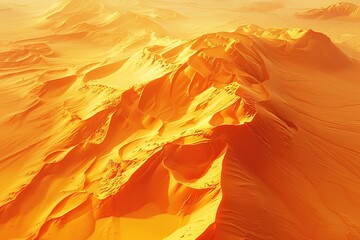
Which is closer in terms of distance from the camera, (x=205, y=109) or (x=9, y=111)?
(x=205, y=109)

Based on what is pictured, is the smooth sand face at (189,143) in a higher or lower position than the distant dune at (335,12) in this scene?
higher

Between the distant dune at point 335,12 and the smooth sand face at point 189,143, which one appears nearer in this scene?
the smooth sand face at point 189,143

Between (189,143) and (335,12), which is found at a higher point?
(189,143)

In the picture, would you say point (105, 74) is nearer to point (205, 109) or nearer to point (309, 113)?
point (205, 109)

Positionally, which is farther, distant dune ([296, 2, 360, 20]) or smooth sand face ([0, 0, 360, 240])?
distant dune ([296, 2, 360, 20])

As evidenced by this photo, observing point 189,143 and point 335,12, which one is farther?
point 335,12

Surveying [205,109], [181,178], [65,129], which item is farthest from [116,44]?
[181,178]

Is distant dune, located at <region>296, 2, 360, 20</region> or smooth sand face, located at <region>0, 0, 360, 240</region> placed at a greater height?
smooth sand face, located at <region>0, 0, 360, 240</region>

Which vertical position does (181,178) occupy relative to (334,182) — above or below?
above
